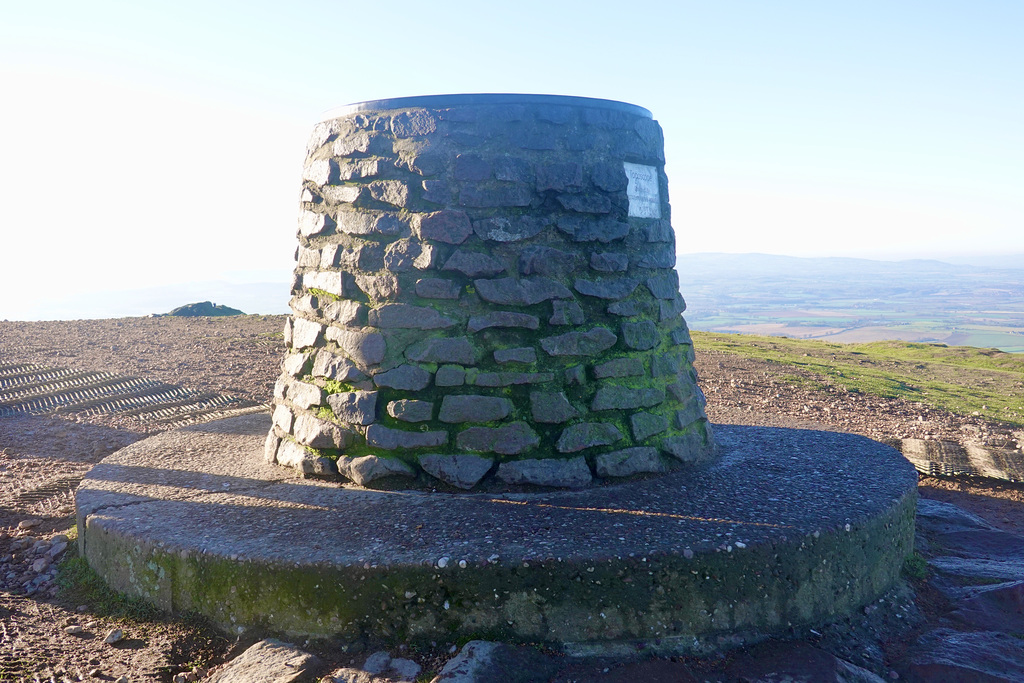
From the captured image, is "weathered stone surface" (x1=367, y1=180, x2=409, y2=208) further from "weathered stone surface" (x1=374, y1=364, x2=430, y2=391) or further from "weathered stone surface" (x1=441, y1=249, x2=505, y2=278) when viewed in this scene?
"weathered stone surface" (x1=374, y1=364, x2=430, y2=391)

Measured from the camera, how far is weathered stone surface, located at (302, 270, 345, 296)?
4262 mm

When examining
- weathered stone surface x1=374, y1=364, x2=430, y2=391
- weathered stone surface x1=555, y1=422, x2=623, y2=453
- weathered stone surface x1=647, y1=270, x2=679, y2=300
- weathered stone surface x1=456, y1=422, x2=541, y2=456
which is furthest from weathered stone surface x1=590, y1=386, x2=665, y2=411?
weathered stone surface x1=374, y1=364, x2=430, y2=391

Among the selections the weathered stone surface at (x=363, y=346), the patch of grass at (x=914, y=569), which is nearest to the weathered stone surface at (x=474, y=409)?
the weathered stone surface at (x=363, y=346)

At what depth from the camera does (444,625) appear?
3.17 metres

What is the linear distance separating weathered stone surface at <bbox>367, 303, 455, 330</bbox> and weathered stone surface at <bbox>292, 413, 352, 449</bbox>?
72 cm

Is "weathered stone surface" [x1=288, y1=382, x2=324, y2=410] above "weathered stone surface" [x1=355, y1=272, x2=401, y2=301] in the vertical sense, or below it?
below

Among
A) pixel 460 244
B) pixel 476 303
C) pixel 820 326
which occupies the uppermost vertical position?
pixel 460 244

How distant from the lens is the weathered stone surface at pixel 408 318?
4.02 metres

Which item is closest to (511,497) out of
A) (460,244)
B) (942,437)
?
(460,244)

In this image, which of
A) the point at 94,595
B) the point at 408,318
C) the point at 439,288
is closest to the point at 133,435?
the point at 94,595

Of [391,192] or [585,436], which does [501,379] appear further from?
[391,192]

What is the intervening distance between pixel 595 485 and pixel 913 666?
1.79 meters

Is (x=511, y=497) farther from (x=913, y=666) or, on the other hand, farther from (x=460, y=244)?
(x=913, y=666)

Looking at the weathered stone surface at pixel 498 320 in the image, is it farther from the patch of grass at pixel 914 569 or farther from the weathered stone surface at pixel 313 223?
the patch of grass at pixel 914 569
